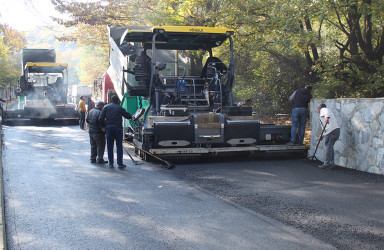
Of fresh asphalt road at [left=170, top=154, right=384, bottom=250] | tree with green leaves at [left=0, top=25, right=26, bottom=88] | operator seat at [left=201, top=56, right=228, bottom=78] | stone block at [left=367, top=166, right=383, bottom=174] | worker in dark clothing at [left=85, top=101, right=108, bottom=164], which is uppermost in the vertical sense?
tree with green leaves at [left=0, top=25, right=26, bottom=88]

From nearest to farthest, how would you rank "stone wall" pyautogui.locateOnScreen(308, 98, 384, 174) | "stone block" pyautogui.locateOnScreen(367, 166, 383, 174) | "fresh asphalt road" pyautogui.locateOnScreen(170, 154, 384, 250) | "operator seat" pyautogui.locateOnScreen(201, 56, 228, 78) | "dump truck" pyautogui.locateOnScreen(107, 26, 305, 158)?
"fresh asphalt road" pyautogui.locateOnScreen(170, 154, 384, 250) < "stone block" pyautogui.locateOnScreen(367, 166, 383, 174) < "stone wall" pyautogui.locateOnScreen(308, 98, 384, 174) < "dump truck" pyautogui.locateOnScreen(107, 26, 305, 158) < "operator seat" pyautogui.locateOnScreen(201, 56, 228, 78)

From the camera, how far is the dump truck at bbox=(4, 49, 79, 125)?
21.2 m

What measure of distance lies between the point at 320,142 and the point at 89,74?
6781 cm

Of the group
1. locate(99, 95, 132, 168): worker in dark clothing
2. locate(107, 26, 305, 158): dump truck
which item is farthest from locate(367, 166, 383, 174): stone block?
locate(99, 95, 132, 168): worker in dark clothing

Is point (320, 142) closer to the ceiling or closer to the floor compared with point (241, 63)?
closer to the floor

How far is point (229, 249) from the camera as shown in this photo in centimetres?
432

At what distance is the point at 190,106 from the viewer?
10.4 m

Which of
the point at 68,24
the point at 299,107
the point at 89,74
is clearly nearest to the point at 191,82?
the point at 299,107

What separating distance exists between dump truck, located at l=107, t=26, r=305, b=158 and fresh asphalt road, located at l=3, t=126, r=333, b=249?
3.19 feet

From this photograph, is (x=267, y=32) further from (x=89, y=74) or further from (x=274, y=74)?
(x=89, y=74)

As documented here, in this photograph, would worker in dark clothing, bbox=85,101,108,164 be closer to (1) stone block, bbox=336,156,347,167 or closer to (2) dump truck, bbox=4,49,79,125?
(1) stone block, bbox=336,156,347,167

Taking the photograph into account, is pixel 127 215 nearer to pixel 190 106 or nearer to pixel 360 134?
pixel 190 106

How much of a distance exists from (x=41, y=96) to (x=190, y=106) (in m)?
15.2

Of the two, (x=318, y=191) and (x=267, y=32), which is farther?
(x=267, y=32)
